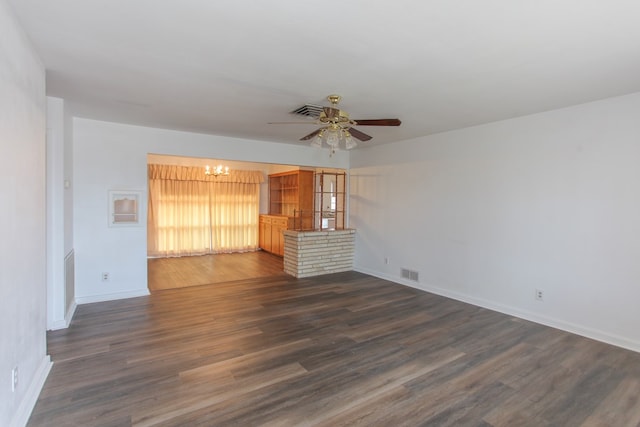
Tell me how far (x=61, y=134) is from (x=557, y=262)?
228 inches

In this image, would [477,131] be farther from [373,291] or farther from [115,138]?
[115,138]

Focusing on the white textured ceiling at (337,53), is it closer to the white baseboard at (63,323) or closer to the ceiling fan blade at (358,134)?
the ceiling fan blade at (358,134)

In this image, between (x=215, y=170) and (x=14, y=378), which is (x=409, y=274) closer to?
(x=14, y=378)

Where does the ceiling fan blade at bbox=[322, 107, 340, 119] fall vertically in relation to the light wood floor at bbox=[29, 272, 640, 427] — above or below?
above

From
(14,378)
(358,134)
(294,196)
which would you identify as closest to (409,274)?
(358,134)

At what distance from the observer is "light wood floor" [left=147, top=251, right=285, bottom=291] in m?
5.66

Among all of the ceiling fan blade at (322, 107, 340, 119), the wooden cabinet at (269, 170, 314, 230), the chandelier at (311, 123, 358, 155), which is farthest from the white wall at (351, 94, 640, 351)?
the wooden cabinet at (269, 170, 314, 230)

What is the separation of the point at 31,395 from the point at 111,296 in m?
2.57

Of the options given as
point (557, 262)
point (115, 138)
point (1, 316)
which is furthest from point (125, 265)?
point (557, 262)

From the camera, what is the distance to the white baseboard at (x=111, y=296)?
4.37 meters

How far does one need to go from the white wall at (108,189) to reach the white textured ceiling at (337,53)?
742 millimetres

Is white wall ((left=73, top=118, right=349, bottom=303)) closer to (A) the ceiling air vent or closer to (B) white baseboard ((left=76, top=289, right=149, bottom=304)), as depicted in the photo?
(B) white baseboard ((left=76, top=289, right=149, bottom=304))

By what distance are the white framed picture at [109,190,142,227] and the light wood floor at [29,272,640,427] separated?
1167mm

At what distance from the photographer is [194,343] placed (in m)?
3.19
